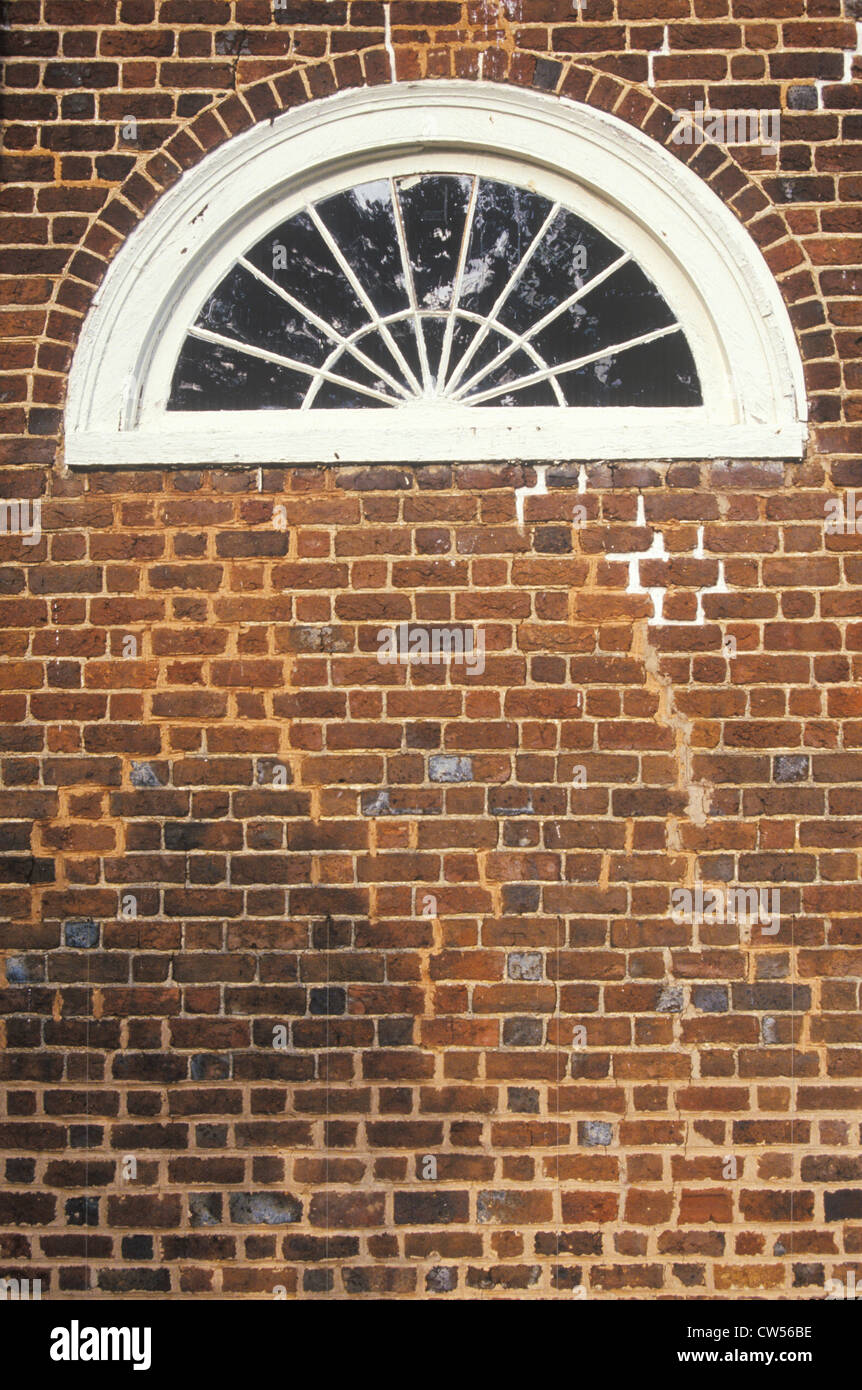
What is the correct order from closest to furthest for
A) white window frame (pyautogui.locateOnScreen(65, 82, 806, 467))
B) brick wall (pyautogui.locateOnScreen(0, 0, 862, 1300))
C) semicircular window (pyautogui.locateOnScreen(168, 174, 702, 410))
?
brick wall (pyautogui.locateOnScreen(0, 0, 862, 1300)) → white window frame (pyautogui.locateOnScreen(65, 82, 806, 467)) → semicircular window (pyautogui.locateOnScreen(168, 174, 702, 410))

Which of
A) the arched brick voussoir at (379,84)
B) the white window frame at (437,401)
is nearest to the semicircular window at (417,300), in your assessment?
the white window frame at (437,401)

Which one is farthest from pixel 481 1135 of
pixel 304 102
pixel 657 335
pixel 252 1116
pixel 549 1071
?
pixel 304 102

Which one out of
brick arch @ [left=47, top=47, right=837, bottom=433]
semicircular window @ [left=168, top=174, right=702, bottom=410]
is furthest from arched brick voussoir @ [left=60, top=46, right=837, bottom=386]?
semicircular window @ [left=168, top=174, right=702, bottom=410]

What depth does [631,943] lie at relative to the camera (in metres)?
3.38

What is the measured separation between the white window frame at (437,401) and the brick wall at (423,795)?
0.08m

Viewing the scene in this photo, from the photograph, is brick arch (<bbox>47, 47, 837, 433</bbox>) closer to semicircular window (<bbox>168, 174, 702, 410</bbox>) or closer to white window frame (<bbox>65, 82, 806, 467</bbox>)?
white window frame (<bbox>65, 82, 806, 467</bbox>)

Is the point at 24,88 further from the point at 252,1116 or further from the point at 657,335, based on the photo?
the point at 252,1116

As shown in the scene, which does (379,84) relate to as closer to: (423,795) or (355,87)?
(355,87)

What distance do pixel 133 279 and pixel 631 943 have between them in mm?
2864

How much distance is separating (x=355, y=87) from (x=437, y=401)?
112 centimetres

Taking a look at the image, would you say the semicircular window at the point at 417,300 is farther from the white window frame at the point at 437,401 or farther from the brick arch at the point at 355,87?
the brick arch at the point at 355,87

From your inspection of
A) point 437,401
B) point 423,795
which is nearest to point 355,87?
point 437,401

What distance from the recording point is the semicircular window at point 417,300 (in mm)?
3609

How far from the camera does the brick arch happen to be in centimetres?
350
